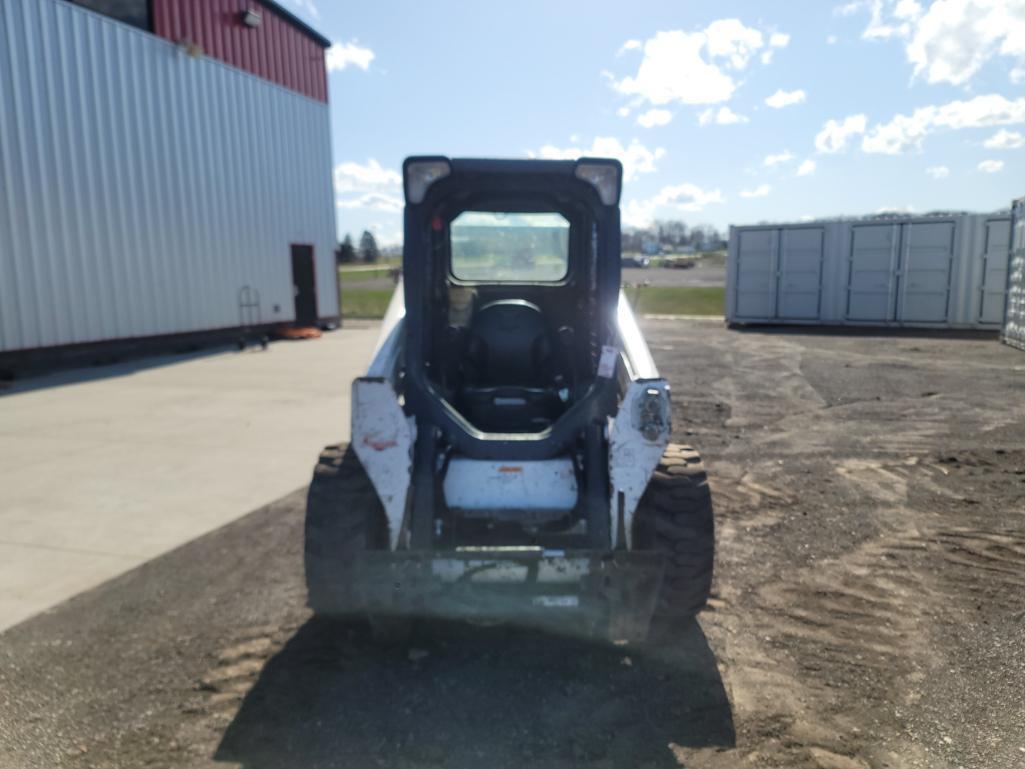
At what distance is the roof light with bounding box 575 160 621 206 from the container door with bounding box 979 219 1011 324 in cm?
1803

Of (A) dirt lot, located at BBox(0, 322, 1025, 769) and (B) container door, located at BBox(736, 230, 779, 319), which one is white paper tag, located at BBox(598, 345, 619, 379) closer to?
(A) dirt lot, located at BBox(0, 322, 1025, 769)

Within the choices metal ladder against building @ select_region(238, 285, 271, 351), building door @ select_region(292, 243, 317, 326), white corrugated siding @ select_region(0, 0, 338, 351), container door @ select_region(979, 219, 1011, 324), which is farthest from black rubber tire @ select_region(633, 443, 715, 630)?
container door @ select_region(979, 219, 1011, 324)

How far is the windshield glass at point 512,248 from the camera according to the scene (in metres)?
4.98

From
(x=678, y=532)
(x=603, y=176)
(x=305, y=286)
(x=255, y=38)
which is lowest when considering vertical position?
(x=678, y=532)

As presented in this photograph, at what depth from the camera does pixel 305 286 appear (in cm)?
2067

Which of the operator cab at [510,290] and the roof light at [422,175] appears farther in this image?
the operator cab at [510,290]

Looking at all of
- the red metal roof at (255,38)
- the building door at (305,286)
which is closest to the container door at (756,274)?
the building door at (305,286)

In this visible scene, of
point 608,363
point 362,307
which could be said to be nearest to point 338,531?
point 608,363

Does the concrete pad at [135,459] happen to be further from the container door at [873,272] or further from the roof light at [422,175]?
the container door at [873,272]

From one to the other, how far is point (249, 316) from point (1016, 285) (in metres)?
17.3

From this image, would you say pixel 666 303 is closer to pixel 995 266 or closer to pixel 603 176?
pixel 995 266

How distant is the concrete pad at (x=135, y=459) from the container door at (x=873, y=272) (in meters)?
14.1

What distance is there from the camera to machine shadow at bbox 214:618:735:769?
2.96m

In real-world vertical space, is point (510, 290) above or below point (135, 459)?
above
